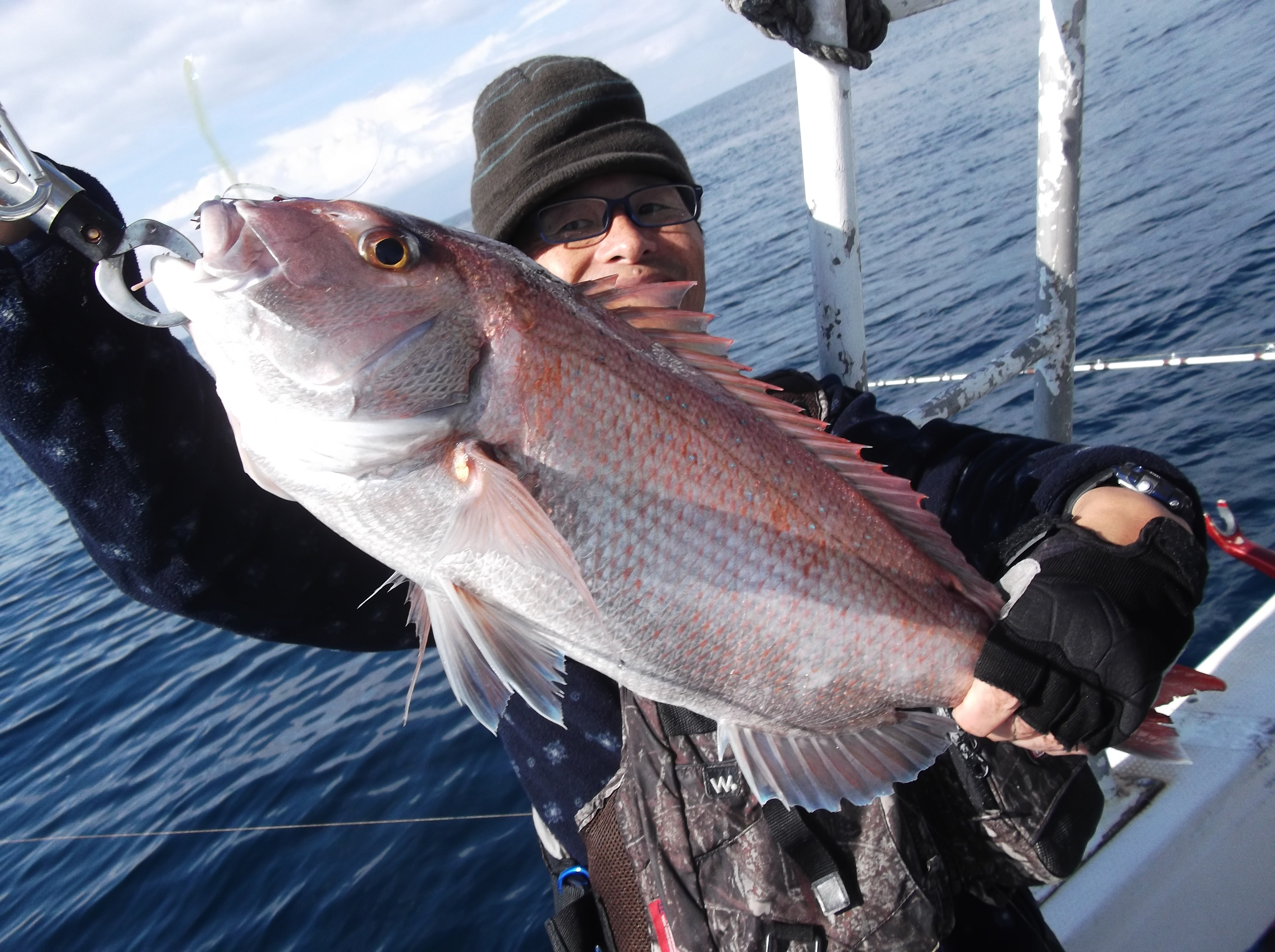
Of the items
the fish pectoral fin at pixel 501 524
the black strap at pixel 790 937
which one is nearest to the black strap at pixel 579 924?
the black strap at pixel 790 937

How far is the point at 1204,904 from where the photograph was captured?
3084 mm

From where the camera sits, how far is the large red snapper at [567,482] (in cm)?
147

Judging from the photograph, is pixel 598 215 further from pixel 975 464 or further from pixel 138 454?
pixel 138 454

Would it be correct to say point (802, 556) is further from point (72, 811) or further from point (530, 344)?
point (72, 811)

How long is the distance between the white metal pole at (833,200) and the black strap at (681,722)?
1.70 metres

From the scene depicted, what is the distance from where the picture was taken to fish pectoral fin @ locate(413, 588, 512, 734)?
1585 millimetres

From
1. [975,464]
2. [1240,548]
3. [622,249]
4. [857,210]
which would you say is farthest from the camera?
[1240,548]

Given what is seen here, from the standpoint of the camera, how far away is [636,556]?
161 centimetres

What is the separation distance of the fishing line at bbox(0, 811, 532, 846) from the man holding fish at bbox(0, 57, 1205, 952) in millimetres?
3797

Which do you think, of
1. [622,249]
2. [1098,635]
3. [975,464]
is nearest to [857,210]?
[622,249]

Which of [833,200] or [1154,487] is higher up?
[833,200]

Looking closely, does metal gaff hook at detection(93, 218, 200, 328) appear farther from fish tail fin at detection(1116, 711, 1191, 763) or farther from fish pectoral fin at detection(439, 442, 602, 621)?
fish tail fin at detection(1116, 711, 1191, 763)

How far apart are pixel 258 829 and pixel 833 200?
251 inches

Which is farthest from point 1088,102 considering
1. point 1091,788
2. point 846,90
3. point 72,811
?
point 72,811
